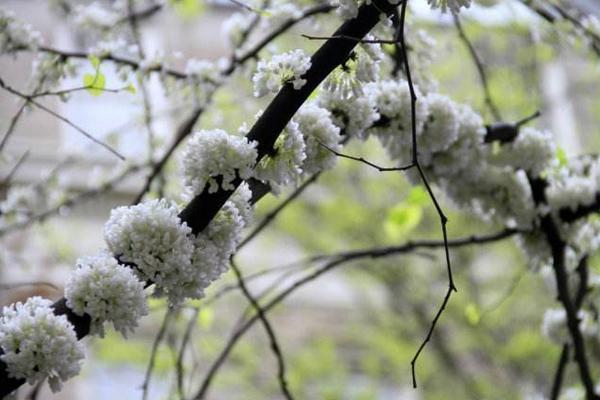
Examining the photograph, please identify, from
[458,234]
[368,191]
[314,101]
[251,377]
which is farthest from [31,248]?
[314,101]

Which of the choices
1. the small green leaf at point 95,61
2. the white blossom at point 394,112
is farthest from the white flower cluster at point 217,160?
the small green leaf at point 95,61

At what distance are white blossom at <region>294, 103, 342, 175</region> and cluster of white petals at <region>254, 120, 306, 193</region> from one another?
0.17ft

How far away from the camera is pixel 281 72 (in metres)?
0.65

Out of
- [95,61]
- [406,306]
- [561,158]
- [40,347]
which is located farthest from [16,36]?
[406,306]

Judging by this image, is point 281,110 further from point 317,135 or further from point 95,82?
point 95,82

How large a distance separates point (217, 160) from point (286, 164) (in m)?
0.06

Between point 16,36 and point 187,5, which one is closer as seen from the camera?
point 16,36

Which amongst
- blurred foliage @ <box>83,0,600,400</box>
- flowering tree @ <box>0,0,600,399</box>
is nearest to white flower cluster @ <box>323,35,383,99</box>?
flowering tree @ <box>0,0,600,399</box>

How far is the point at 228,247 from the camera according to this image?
2.11 feet

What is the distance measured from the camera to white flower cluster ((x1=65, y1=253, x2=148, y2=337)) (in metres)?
0.59

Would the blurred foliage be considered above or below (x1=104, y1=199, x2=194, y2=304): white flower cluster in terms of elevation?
above

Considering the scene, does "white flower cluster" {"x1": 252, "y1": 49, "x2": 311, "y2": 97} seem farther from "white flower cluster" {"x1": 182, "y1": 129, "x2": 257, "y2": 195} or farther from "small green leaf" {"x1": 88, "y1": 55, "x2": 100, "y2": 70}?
"small green leaf" {"x1": 88, "y1": 55, "x2": 100, "y2": 70}

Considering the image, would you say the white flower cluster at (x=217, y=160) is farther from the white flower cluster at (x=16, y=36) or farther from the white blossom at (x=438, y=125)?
the white flower cluster at (x=16, y=36)

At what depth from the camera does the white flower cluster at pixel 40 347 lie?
562 mm
